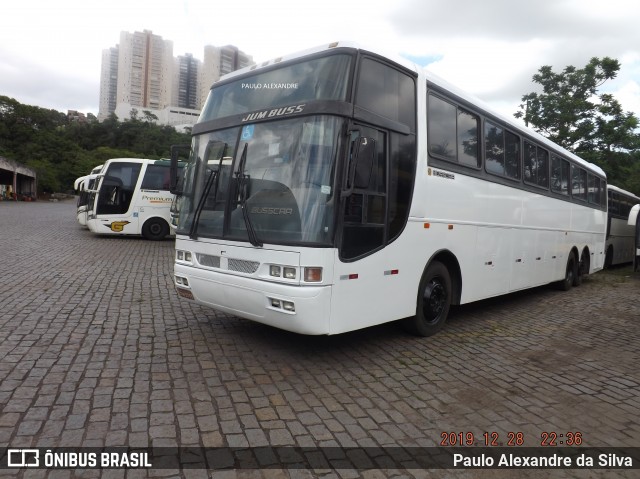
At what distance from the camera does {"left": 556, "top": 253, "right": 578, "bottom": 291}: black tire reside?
432 inches

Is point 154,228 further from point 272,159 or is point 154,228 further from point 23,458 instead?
point 23,458

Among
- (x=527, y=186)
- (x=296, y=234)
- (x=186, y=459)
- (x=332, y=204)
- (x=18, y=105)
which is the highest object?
(x=18, y=105)

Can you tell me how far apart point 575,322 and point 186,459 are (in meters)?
6.92

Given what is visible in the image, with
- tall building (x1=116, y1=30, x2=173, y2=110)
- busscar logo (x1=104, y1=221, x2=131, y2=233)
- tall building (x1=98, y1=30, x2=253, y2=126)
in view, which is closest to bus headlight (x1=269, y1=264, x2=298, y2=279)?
busscar logo (x1=104, y1=221, x2=131, y2=233)

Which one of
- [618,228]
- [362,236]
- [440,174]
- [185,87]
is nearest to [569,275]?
[440,174]

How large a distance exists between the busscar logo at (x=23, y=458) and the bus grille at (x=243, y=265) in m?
2.28

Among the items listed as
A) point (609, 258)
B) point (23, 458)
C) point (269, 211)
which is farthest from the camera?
point (609, 258)

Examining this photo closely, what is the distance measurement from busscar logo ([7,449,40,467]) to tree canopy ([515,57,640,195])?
26.8 meters

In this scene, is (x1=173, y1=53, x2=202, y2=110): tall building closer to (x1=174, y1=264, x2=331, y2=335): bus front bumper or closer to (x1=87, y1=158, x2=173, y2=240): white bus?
(x1=87, y1=158, x2=173, y2=240): white bus

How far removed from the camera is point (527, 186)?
8.23m

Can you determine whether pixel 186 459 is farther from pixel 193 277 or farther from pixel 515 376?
pixel 515 376

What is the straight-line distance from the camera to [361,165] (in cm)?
438

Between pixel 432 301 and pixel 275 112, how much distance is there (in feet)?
10.0

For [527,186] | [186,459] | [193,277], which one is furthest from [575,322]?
[186,459]
